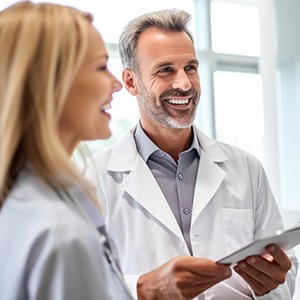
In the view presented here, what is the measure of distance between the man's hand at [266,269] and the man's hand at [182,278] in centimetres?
8

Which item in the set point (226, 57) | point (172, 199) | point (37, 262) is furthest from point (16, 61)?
point (226, 57)

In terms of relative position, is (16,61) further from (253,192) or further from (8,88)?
(253,192)

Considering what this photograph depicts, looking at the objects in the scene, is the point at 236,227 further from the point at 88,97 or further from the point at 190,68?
the point at 88,97

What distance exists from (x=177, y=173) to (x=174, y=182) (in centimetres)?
3

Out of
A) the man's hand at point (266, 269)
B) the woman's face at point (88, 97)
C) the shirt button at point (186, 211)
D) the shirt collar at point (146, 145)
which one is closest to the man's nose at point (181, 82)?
the shirt collar at point (146, 145)

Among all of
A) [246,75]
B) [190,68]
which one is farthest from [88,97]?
[246,75]

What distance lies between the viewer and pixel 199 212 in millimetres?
1372

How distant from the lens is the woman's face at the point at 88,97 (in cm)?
71

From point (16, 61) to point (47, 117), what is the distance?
0.28ft

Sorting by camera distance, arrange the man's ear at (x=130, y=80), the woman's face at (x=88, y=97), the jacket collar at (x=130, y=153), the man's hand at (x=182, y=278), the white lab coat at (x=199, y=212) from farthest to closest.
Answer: the man's ear at (x=130, y=80)
the jacket collar at (x=130, y=153)
the white lab coat at (x=199, y=212)
the man's hand at (x=182, y=278)
the woman's face at (x=88, y=97)

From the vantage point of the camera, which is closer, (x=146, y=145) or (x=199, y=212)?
(x=199, y=212)

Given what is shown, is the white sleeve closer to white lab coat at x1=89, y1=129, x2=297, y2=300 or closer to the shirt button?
white lab coat at x1=89, y1=129, x2=297, y2=300

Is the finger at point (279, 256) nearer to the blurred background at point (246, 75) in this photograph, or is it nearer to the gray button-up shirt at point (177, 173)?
the gray button-up shirt at point (177, 173)

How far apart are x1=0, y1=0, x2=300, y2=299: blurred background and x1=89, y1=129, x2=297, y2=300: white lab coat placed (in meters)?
1.18
